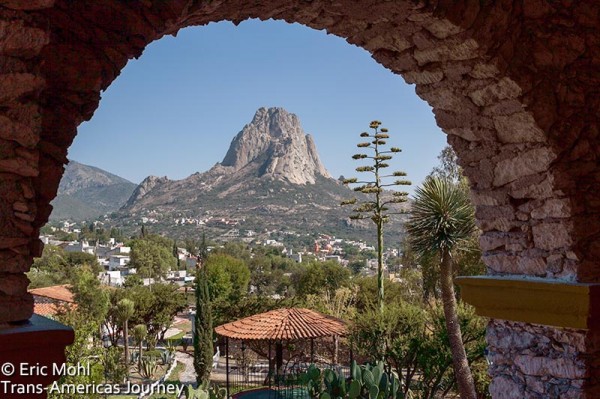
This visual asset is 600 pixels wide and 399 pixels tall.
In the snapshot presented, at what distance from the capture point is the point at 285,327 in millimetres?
10797

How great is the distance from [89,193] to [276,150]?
222 ft

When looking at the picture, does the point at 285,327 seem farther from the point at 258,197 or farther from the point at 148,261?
the point at 258,197

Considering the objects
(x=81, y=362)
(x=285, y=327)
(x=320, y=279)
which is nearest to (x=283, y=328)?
(x=285, y=327)

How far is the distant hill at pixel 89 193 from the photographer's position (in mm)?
123875

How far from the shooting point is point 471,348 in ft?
35.3

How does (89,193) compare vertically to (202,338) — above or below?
above

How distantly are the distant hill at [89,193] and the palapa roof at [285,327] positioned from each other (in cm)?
11206

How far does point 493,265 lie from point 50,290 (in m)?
23.4

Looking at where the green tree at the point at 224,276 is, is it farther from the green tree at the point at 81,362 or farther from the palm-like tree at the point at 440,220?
the palm-like tree at the point at 440,220

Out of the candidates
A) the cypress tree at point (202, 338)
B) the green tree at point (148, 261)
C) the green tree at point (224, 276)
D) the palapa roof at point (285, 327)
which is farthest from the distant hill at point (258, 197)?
the palapa roof at point (285, 327)

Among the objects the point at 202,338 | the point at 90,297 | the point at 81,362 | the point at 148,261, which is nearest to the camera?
the point at 81,362

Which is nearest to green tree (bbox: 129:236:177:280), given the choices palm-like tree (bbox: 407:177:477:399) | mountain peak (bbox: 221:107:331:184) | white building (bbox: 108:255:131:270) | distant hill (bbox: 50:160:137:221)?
white building (bbox: 108:255:131:270)

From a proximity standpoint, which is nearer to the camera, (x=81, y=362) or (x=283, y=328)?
(x=81, y=362)

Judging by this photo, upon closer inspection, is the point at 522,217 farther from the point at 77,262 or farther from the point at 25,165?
the point at 77,262
